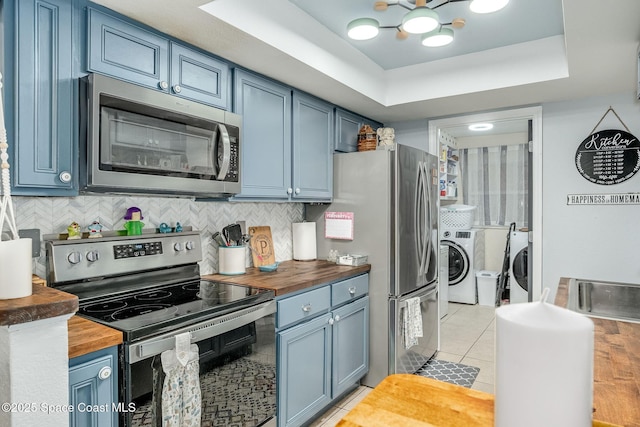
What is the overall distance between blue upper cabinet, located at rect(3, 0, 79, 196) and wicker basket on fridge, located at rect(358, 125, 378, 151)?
2.16 metres

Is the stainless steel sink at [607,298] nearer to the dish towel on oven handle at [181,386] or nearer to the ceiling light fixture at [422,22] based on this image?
the ceiling light fixture at [422,22]

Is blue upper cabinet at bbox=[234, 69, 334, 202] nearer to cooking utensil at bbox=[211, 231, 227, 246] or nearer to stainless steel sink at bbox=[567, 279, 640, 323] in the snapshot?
cooking utensil at bbox=[211, 231, 227, 246]

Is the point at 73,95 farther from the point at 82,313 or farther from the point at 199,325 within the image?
the point at 199,325

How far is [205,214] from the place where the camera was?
96.3 inches

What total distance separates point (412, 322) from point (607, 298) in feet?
4.13

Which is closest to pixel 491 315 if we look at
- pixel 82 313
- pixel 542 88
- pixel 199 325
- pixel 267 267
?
pixel 542 88

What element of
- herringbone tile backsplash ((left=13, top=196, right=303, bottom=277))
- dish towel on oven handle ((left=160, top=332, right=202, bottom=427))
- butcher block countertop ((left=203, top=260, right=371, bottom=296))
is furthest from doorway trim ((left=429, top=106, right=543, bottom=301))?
dish towel on oven handle ((left=160, top=332, right=202, bottom=427))

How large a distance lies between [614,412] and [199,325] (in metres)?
1.36

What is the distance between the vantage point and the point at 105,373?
1.29 m

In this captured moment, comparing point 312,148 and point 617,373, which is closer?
point 617,373

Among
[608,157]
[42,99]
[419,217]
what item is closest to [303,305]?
[419,217]

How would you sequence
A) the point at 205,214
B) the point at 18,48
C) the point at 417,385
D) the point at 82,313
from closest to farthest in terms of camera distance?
the point at 417,385 → the point at 18,48 → the point at 82,313 → the point at 205,214

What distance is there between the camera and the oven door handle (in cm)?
138

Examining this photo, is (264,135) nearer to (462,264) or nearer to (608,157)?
(608,157)
